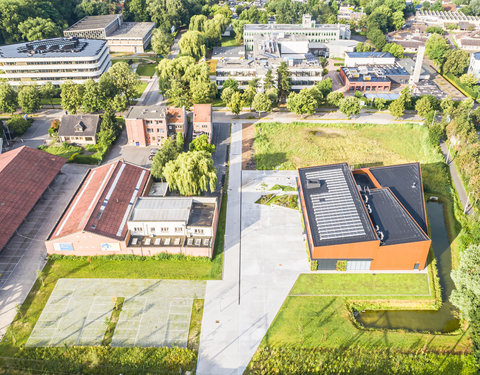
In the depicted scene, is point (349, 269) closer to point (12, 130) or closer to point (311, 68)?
point (311, 68)

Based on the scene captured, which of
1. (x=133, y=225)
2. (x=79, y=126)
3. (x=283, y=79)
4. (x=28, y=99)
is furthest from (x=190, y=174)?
(x=28, y=99)

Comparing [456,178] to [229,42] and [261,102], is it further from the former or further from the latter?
Result: [229,42]

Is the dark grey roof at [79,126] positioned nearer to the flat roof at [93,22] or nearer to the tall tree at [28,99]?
the tall tree at [28,99]

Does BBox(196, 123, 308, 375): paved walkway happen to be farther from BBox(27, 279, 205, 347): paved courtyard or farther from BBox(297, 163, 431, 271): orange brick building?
BBox(297, 163, 431, 271): orange brick building

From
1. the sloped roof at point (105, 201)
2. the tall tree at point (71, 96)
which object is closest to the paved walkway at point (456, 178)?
the sloped roof at point (105, 201)

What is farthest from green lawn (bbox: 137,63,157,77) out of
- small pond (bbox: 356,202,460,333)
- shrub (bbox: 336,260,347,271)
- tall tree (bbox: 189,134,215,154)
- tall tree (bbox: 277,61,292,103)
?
small pond (bbox: 356,202,460,333)

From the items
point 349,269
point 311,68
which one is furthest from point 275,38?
point 349,269

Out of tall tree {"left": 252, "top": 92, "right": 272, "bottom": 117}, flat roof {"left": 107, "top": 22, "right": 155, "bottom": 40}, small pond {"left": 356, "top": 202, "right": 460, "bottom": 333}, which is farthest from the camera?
flat roof {"left": 107, "top": 22, "right": 155, "bottom": 40}
